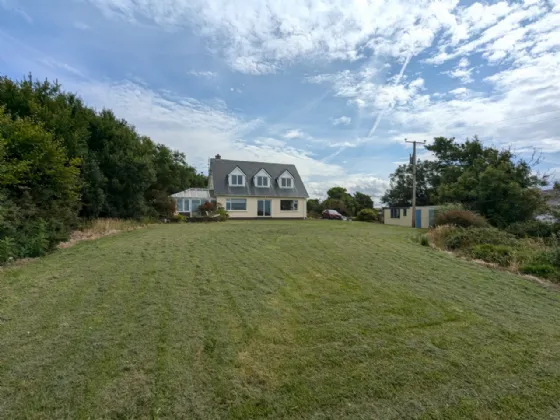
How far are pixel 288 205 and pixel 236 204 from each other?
17.1 ft

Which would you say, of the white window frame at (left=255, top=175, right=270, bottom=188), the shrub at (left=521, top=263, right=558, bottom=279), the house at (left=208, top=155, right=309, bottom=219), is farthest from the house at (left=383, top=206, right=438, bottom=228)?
the shrub at (left=521, top=263, right=558, bottom=279)

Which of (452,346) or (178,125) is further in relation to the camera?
(178,125)

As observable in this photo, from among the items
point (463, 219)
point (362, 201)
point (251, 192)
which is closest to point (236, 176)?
point (251, 192)

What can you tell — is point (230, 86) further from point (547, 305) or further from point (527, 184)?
point (527, 184)

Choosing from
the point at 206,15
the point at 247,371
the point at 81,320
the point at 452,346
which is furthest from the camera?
the point at 206,15

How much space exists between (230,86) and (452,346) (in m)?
13.8

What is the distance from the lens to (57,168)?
8844mm

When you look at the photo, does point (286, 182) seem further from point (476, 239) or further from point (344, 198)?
point (476, 239)

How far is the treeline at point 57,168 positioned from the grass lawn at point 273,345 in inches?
106

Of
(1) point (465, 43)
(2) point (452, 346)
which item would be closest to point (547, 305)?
(2) point (452, 346)

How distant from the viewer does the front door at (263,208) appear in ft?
85.5

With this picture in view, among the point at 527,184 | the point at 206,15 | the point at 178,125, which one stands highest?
the point at 206,15

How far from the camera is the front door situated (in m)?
26.1

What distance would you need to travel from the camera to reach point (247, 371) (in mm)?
2508
